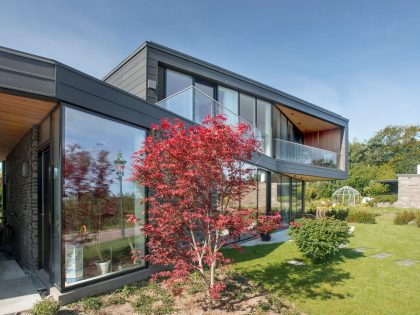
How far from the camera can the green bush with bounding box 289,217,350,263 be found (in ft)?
26.7

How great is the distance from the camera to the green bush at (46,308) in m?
4.16

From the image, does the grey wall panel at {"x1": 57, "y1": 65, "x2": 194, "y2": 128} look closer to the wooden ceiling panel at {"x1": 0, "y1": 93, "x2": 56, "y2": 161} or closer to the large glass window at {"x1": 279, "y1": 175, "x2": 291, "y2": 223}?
the wooden ceiling panel at {"x1": 0, "y1": 93, "x2": 56, "y2": 161}

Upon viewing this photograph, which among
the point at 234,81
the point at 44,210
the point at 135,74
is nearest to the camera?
the point at 44,210

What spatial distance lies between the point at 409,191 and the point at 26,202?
113 feet

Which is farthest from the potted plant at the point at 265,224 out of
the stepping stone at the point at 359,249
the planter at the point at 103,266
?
the stepping stone at the point at 359,249

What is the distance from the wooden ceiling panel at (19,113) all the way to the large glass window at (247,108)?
28.4ft

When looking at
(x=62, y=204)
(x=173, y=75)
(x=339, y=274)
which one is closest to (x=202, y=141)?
(x=62, y=204)

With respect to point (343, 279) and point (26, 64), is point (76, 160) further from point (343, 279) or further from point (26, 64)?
point (343, 279)

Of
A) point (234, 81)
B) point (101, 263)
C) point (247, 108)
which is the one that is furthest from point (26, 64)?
point (247, 108)

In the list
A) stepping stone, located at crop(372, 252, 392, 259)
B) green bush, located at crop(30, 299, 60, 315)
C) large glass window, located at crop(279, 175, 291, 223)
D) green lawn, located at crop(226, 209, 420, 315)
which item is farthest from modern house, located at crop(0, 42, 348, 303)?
large glass window, located at crop(279, 175, 291, 223)

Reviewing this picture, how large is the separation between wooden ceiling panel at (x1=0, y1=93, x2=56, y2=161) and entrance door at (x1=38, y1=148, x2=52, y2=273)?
2.34ft

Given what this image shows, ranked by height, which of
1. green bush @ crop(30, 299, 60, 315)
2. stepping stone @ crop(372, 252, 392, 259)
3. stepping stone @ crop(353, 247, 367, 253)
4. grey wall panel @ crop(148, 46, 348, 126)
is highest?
grey wall panel @ crop(148, 46, 348, 126)

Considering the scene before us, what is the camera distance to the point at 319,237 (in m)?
8.22

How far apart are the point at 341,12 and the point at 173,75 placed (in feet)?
23.0
